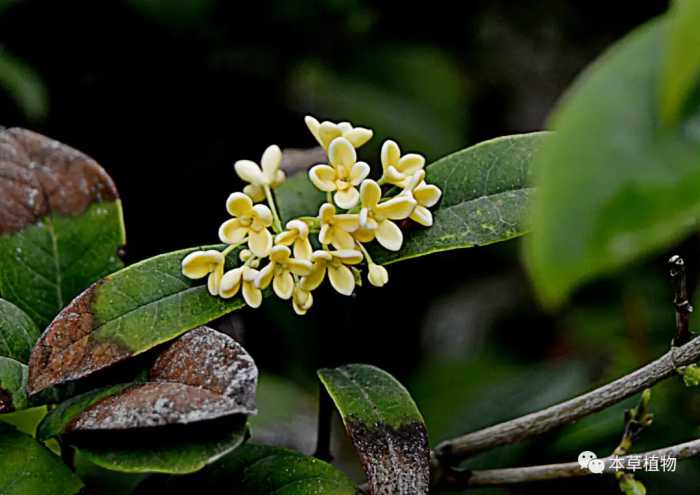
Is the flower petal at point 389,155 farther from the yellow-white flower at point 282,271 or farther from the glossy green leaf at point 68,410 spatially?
the glossy green leaf at point 68,410

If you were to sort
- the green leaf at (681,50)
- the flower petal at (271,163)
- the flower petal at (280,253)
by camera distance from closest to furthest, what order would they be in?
the green leaf at (681,50)
the flower petal at (280,253)
the flower petal at (271,163)

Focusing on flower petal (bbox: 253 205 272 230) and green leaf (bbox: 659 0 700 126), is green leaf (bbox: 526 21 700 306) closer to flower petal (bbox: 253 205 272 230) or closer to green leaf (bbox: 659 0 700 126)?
green leaf (bbox: 659 0 700 126)

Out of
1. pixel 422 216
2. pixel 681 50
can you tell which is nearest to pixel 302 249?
pixel 422 216

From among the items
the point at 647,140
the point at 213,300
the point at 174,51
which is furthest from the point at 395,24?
the point at 647,140

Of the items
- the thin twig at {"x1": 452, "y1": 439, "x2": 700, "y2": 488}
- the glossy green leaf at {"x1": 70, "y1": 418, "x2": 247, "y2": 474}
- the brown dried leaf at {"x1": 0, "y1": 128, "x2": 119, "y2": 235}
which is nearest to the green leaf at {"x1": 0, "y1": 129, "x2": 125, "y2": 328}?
the brown dried leaf at {"x1": 0, "y1": 128, "x2": 119, "y2": 235}

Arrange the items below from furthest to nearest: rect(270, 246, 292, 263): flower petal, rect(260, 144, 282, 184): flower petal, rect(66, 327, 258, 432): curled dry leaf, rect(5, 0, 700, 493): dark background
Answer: rect(5, 0, 700, 493): dark background < rect(260, 144, 282, 184): flower petal < rect(270, 246, 292, 263): flower petal < rect(66, 327, 258, 432): curled dry leaf

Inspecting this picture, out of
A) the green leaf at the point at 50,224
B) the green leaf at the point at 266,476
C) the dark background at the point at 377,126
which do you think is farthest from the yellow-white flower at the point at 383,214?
the dark background at the point at 377,126
